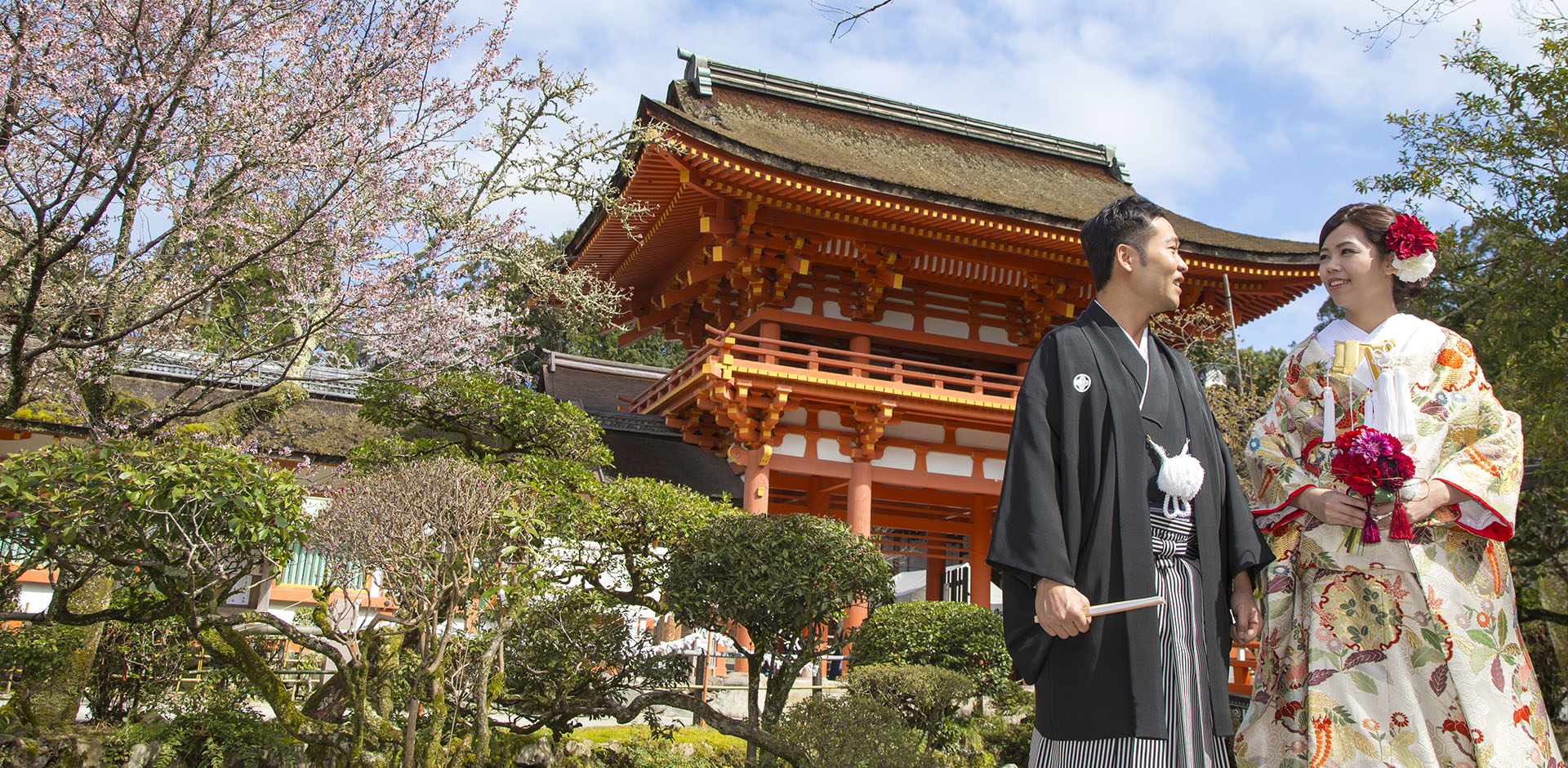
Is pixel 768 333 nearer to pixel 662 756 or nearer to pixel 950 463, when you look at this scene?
pixel 950 463

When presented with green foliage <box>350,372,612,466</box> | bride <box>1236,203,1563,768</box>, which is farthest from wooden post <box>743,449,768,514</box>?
bride <box>1236,203,1563,768</box>

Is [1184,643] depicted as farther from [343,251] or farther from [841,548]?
[343,251]

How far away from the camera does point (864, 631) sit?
839 cm

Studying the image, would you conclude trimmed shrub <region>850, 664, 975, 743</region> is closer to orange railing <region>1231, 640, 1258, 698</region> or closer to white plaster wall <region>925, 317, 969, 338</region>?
orange railing <region>1231, 640, 1258, 698</region>

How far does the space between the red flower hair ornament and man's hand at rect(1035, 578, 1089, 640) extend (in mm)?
1478

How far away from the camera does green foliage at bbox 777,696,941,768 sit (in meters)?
5.27

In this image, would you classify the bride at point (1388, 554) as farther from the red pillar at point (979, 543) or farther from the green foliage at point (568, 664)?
the red pillar at point (979, 543)

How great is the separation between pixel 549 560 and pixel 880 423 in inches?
206

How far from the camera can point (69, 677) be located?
19.5 feet

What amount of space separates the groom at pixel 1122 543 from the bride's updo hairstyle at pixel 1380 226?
2.22ft

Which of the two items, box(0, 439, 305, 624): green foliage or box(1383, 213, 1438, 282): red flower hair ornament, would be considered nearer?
box(1383, 213, 1438, 282): red flower hair ornament

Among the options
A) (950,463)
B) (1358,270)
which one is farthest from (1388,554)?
(950,463)

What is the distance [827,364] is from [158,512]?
802cm

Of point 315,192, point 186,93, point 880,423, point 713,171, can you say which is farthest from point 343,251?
point 880,423
